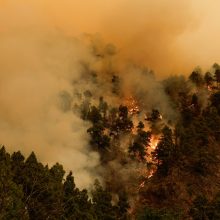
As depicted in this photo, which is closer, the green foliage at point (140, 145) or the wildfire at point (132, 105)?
the green foliage at point (140, 145)

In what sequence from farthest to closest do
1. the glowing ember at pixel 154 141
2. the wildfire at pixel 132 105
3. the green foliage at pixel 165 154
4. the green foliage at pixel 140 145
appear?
the wildfire at pixel 132 105 → the glowing ember at pixel 154 141 → the green foliage at pixel 140 145 → the green foliage at pixel 165 154

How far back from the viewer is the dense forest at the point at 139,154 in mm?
52438

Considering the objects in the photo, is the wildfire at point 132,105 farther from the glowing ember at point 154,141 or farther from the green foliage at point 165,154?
the green foliage at point 165,154

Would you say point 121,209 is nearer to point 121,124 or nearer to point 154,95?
point 121,124

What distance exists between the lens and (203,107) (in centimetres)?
9712

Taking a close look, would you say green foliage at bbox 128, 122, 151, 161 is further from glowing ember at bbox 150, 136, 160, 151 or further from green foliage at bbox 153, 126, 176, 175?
green foliage at bbox 153, 126, 176, 175

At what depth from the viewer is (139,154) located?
286 feet

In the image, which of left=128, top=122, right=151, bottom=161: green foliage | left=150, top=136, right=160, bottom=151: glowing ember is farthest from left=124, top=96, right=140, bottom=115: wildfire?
left=128, top=122, right=151, bottom=161: green foliage

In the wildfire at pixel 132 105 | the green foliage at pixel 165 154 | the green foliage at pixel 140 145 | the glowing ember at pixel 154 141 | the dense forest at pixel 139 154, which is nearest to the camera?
the dense forest at pixel 139 154

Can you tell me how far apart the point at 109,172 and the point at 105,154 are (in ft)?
17.7

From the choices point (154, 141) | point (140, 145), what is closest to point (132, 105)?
point (154, 141)

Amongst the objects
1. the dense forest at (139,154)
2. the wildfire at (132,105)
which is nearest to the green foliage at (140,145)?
the dense forest at (139,154)

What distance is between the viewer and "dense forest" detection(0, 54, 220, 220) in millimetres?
52438

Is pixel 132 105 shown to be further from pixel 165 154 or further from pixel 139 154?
pixel 165 154
